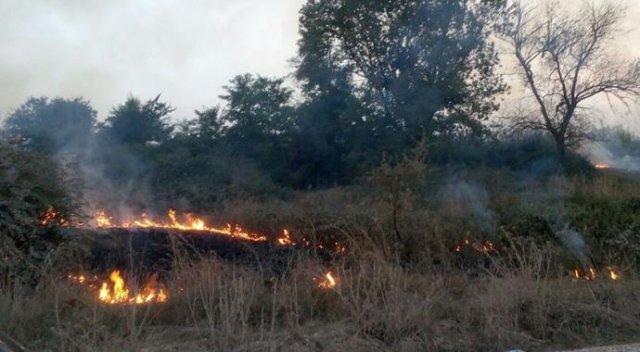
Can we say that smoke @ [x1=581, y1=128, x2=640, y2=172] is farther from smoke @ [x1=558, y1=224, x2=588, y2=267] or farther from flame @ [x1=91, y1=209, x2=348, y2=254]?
flame @ [x1=91, y1=209, x2=348, y2=254]

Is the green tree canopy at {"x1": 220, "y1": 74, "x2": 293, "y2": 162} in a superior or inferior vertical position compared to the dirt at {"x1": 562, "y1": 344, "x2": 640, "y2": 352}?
superior

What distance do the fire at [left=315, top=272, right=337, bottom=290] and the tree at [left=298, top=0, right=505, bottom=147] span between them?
75.7 ft

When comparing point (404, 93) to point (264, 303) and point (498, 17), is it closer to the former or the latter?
point (498, 17)

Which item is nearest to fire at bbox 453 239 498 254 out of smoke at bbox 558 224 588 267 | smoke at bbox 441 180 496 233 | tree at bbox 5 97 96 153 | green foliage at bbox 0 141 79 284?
smoke at bbox 441 180 496 233

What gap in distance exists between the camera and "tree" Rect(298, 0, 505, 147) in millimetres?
34656

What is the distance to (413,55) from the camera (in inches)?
1388

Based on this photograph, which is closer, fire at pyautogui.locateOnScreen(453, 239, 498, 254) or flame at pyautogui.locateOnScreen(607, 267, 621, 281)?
flame at pyautogui.locateOnScreen(607, 267, 621, 281)

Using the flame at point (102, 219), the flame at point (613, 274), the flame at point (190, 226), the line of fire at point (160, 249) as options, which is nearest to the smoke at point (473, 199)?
the line of fire at point (160, 249)

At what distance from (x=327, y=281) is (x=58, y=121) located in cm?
2262

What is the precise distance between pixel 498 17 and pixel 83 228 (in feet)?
85.8

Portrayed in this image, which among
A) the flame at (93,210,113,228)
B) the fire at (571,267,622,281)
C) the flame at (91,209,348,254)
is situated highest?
the flame at (93,210,113,228)

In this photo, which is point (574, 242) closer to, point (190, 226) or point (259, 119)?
point (190, 226)

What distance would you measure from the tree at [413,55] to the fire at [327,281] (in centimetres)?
2307

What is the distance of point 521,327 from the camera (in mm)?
10453
